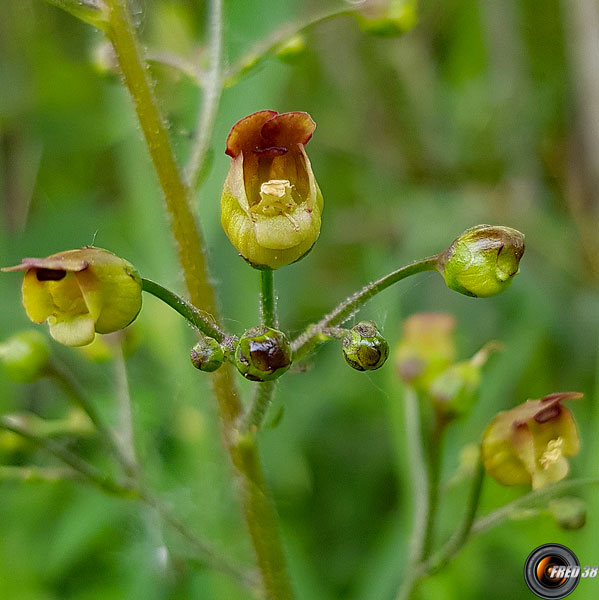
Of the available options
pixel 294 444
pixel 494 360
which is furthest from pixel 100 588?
pixel 494 360

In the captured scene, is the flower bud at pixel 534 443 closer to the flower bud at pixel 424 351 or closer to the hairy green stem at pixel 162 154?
the flower bud at pixel 424 351

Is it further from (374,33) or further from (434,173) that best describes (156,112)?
(434,173)

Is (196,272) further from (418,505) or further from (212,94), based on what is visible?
(418,505)

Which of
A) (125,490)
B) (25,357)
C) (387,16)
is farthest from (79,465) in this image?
(387,16)

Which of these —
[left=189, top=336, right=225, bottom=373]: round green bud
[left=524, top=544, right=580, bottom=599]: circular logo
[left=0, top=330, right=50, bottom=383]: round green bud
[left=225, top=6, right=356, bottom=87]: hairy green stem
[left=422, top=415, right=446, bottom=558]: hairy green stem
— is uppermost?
[left=225, top=6, right=356, bottom=87]: hairy green stem

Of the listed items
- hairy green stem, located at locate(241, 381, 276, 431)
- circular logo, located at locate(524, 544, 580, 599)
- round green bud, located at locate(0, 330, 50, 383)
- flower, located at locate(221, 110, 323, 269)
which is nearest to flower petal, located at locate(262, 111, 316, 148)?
flower, located at locate(221, 110, 323, 269)

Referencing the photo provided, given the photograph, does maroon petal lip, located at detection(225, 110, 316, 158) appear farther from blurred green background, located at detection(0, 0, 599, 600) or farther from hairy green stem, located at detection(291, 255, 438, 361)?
blurred green background, located at detection(0, 0, 599, 600)
